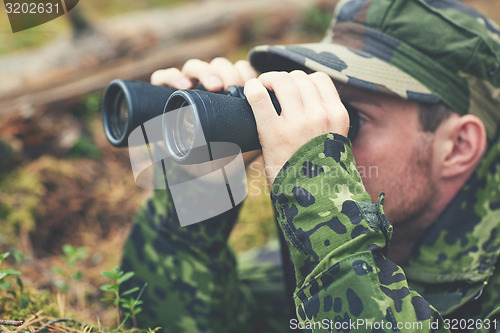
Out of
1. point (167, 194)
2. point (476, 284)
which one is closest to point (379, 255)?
point (476, 284)

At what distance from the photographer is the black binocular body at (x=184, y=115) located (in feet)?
3.45

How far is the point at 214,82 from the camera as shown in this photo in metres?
1.45

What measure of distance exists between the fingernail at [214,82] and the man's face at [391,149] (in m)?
0.40

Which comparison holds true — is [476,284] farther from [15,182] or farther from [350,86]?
[15,182]

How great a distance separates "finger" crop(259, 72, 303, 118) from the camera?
3.65 feet

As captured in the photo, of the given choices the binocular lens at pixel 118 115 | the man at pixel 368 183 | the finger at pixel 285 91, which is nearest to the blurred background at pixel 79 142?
the man at pixel 368 183

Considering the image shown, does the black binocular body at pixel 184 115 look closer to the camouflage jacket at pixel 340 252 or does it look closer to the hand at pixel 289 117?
the hand at pixel 289 117

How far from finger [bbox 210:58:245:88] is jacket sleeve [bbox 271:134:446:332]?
0.50 m

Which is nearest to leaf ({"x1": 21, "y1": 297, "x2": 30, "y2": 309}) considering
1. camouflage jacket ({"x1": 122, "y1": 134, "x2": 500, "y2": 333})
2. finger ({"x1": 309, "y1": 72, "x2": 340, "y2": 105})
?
camouflage jacket ({"x1": 122, "y1": 134, "x2": 500, "y2": 333})

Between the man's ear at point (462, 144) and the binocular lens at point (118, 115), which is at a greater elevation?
the binocular lens at point (118, 115)

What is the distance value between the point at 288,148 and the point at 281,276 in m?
1.11

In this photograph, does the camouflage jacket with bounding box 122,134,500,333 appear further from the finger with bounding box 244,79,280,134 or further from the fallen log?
the fallen log

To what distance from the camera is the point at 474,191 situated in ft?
5.05

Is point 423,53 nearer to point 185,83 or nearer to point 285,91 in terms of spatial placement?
point 285,91
